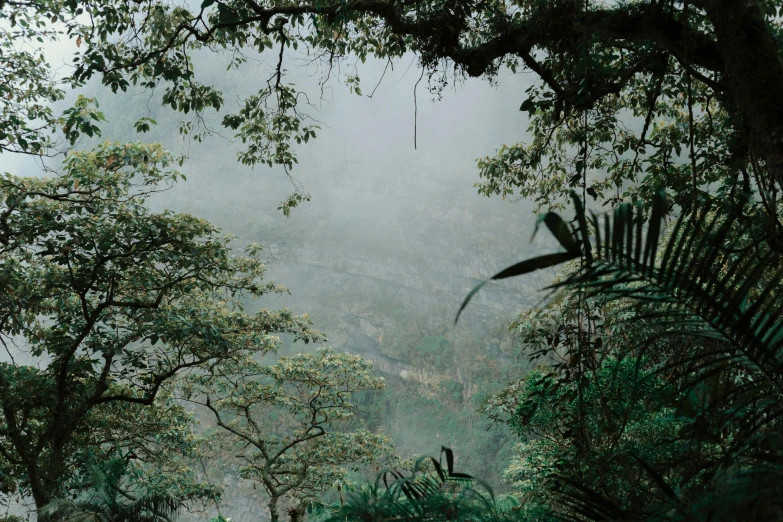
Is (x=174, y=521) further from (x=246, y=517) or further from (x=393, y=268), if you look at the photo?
(x=393, y=268)

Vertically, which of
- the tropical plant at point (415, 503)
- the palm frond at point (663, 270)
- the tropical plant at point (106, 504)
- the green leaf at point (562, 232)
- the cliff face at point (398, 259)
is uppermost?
the cliff face at point (398, 259)

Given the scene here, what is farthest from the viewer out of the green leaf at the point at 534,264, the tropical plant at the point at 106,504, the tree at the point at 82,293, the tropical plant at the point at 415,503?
the tree at the point at 82,293

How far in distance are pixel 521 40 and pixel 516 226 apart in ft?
91.2

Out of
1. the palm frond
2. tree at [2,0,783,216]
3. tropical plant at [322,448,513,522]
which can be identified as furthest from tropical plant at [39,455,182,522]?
the palm frond

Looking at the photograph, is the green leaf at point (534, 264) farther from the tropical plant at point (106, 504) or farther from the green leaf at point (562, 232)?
the tropical plant at point (106, 504)

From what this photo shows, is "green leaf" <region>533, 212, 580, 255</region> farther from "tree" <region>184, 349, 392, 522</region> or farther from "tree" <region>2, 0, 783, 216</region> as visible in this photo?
"tree" <region>184, 349, 392, 522</region>

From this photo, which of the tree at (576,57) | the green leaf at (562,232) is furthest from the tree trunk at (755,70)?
the green leaf at (562,232)

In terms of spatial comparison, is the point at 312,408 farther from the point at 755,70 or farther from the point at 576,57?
the point at 755,70

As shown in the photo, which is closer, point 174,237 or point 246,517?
point 174,237

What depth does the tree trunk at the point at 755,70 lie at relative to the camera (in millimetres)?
1134

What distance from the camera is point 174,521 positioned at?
10.2ft

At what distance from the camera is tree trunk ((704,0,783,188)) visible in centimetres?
113

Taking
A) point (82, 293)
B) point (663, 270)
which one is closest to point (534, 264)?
point (663, 270)

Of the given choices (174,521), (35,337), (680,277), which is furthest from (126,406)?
(680,277)
